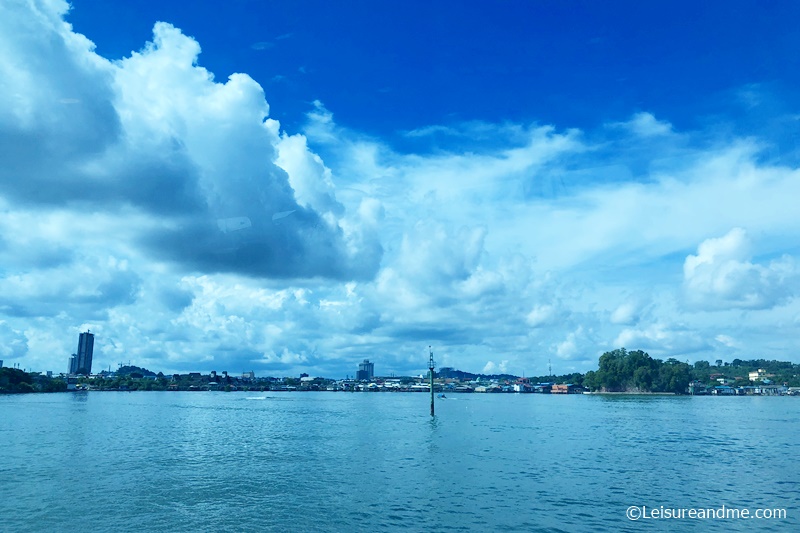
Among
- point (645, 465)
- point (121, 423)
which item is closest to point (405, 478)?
point (645, 465)

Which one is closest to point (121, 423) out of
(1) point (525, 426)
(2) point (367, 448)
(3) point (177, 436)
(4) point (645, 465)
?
(3) point (177, 436)

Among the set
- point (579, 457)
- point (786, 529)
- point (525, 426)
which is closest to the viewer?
point (786, 529)

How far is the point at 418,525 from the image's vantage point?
107ft

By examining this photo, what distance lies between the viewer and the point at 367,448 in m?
63.9

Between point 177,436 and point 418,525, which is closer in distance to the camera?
point 418,525

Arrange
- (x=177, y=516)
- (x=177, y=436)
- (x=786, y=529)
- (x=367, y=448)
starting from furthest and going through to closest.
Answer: (x=177, y=436) < (x=367, y=448) < (x=177, y=516) < (x=786, y=529)

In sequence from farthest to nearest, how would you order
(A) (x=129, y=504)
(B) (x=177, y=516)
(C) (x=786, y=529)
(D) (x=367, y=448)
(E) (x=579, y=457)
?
(D) (x=367, y=448) < (E) (x=579, y=457) < (A) (x=129, y=504) < (B) (x=177, y=516) < (C) (x=786, y=529)

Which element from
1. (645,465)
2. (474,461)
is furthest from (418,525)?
(645,465)

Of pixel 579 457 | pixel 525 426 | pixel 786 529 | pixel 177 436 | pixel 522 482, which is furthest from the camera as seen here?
pixel 525 426

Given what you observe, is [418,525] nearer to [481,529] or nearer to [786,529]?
[481,529]

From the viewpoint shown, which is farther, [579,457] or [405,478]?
[579,457]

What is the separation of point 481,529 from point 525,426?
66835mm

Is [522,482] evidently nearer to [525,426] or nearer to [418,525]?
[418,525]

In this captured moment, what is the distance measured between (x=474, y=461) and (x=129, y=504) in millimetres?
29992
